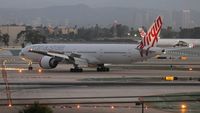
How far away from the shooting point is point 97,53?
70.2 m

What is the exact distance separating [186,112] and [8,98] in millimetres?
12629

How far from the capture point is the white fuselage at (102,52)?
224ft

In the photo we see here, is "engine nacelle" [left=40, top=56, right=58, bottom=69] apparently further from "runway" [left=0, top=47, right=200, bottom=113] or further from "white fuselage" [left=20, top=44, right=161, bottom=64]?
"runway" [left=0, top=47, right=200, bottom=113]

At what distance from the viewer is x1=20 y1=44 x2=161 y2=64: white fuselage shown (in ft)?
224

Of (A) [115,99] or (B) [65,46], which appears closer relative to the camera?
(A) [115,99]

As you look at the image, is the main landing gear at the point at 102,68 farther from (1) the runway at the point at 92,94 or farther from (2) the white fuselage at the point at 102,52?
(1) the runway at the point at 92,94

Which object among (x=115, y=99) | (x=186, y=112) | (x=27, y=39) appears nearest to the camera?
(x=186, y=112)

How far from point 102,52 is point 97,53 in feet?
2.39

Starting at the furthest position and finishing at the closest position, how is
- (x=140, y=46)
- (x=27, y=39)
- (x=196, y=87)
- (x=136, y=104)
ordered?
(x=27, y=39) → (x=140, y=46) → (x=196, y=87) → (x=136, y=104)

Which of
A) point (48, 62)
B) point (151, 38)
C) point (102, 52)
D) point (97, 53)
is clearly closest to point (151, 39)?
point (151, 38)

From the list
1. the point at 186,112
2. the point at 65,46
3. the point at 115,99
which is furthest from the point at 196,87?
the point at 65,46

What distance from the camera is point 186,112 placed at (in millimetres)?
28406

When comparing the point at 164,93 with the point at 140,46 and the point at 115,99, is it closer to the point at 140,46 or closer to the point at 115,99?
the point at 115,99

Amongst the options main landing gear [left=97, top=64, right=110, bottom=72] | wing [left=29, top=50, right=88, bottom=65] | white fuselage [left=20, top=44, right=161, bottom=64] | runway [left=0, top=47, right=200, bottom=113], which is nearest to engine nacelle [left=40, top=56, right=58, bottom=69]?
wing [left=29, top=50, right=88, bottom=65]
